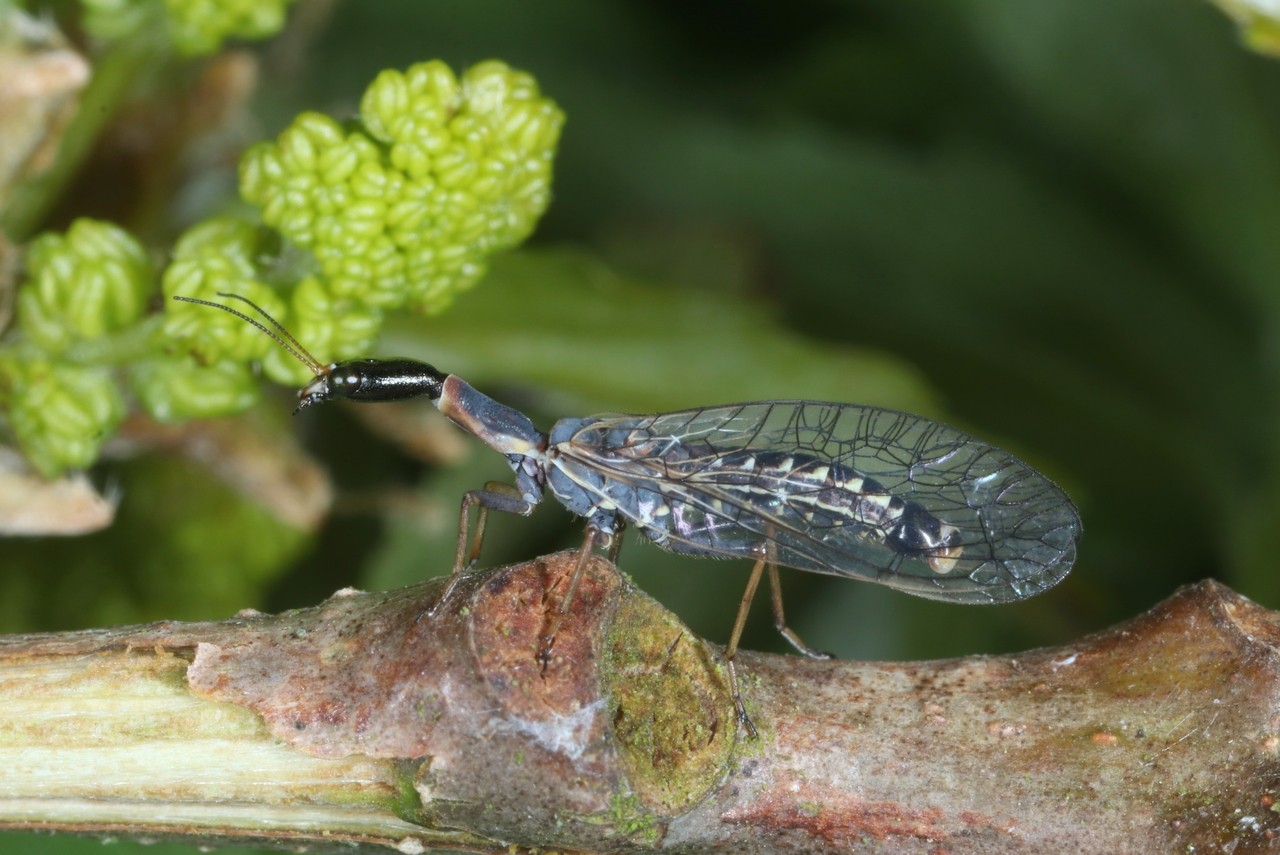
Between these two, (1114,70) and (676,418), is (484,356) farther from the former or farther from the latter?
(1114,70)

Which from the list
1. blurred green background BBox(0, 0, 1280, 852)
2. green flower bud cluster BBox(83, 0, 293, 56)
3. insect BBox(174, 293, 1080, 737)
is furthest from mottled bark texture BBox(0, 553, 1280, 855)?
blurred green background BBox(0, 0, 1280, 852)

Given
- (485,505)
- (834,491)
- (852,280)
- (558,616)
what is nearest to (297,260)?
(485,505)

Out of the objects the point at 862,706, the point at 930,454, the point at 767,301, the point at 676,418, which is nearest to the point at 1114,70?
the point at 767,301

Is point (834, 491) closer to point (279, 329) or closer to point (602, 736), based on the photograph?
point (279, 329)

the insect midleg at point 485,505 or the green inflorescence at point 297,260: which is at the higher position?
the green inflorescence at point 297,260

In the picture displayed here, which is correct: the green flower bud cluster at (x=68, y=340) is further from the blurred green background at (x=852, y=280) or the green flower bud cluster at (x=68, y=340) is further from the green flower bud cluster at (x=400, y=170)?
the blurred green background at (x=852, y=280)

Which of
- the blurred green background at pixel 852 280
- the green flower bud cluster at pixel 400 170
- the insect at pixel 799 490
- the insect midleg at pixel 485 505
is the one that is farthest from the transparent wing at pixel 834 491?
the green flower bud cluster at pixel 400 170
